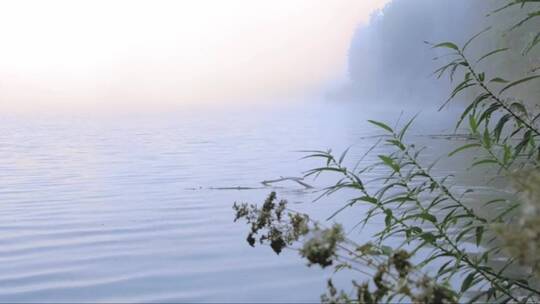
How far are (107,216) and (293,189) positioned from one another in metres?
6.22

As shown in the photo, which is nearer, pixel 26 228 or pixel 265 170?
pixel 26 228

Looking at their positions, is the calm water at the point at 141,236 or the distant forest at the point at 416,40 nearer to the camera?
the calm water at the point at 141,236

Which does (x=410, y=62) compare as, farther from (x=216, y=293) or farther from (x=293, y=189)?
(x=216, y=293)

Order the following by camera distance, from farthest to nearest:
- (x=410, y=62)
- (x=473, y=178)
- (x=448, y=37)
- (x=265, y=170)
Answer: (x=410, y=62)
(x=448, y=37)
(x=265, y=170)
(x=473, y=178)

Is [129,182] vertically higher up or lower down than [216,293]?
higher up

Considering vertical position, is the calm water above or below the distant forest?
below

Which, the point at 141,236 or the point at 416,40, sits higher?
the point at 416,40

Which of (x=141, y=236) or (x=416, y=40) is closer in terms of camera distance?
(x=141, y=236)

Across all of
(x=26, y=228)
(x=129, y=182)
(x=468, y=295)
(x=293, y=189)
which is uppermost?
(x=129, y=182)

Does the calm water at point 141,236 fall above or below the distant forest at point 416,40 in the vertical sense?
below

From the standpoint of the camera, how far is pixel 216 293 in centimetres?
936

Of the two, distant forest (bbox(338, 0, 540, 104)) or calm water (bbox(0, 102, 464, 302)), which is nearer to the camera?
calm water (bbox(0, 102, 464, 302))

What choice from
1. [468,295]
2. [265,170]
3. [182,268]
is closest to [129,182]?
[265,170]

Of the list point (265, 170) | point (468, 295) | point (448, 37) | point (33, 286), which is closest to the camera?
point (468, 295)
